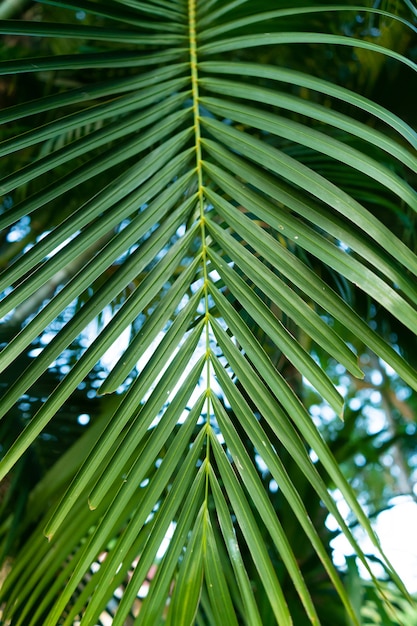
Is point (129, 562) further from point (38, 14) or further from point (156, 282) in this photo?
point (38, 14)

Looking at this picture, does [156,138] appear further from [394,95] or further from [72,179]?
[394,95]

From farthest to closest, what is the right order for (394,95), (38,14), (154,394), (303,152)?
(38,14) → (394,95) → (303,152) → (154,394)

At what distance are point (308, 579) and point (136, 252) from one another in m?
0.77

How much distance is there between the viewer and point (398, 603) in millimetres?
1051

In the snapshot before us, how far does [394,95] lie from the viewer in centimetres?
96

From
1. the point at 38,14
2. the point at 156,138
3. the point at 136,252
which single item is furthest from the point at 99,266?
the point at 38,14

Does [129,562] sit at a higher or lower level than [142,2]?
lower

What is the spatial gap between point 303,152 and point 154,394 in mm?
495

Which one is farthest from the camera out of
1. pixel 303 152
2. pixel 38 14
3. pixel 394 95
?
pixel 38 14

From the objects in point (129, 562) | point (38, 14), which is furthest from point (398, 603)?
point (38, 14)

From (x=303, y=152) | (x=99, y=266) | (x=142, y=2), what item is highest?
(x=303, y=152)

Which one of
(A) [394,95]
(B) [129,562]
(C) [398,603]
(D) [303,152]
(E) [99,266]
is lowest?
(B) [129,562]

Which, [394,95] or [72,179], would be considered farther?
[394,95]

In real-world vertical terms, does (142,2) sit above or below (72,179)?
above
